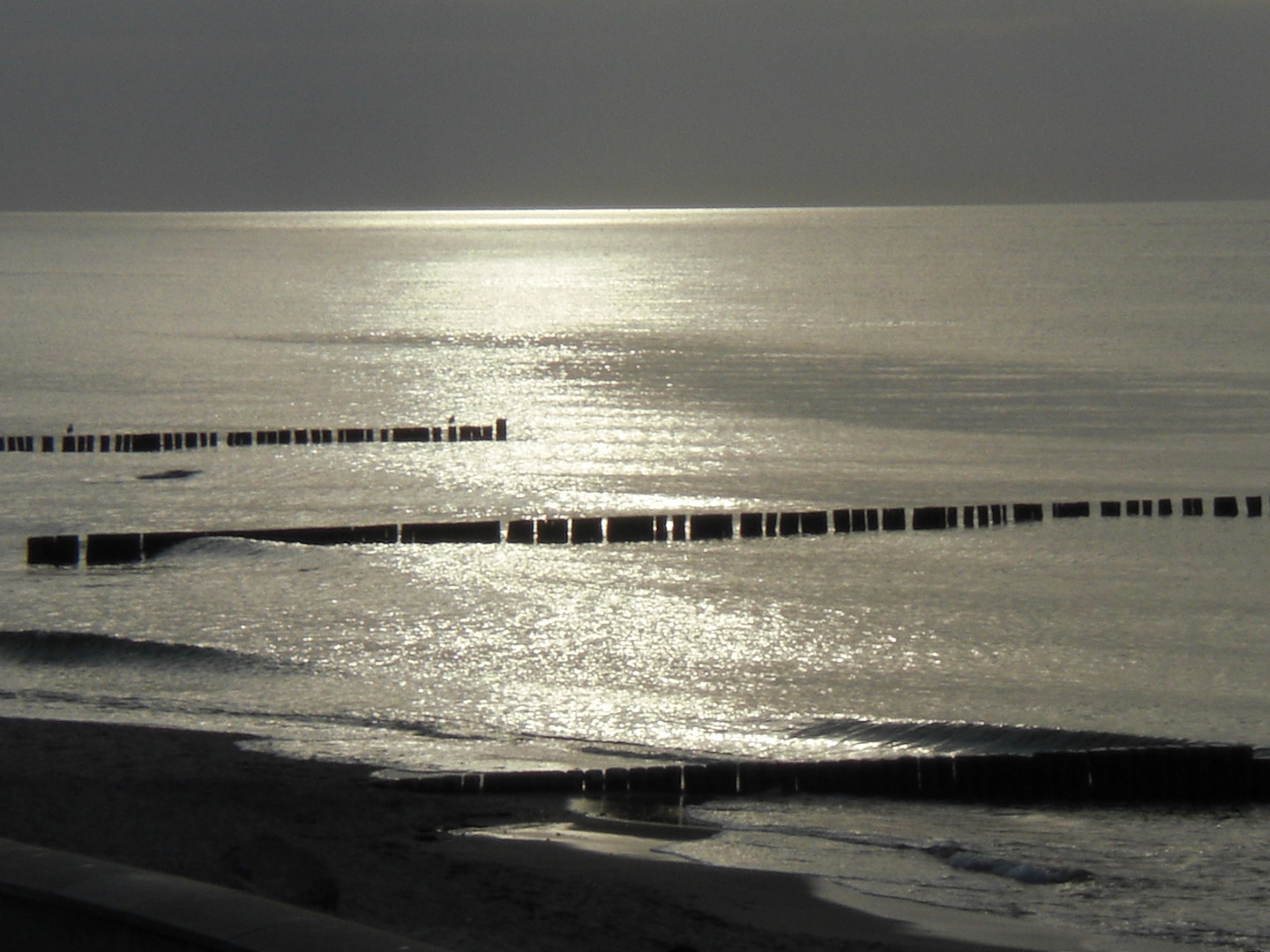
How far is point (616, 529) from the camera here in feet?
100

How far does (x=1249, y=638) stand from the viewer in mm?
23953

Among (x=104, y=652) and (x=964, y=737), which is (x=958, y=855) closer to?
(x=964, y=737)

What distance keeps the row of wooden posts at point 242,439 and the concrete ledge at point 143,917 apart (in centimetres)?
3929

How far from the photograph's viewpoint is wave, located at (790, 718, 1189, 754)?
17516mm

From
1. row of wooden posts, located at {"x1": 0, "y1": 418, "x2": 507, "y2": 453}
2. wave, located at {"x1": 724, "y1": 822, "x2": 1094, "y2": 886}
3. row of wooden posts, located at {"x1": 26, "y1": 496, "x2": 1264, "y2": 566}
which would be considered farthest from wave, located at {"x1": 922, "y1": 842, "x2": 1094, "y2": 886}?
row of wooden posts, located at {"x1": 0, "y1": 418, "x2": 507, "y2": 453}

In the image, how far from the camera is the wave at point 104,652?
2092cm

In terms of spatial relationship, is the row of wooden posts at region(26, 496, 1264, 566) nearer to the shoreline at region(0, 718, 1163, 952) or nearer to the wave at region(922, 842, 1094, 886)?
the shoreline at region(0, 718, 1163, 952)

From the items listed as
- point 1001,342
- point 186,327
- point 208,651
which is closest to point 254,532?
point 208,651

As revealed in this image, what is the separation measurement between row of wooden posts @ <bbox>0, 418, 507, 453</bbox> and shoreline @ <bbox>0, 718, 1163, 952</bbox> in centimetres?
3115

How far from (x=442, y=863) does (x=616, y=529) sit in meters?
19.0

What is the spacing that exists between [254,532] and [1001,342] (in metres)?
65.0

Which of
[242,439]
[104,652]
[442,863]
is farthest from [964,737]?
[242,439]

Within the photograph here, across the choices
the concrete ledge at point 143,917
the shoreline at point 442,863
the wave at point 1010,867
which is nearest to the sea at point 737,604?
the wave at point 1010,867

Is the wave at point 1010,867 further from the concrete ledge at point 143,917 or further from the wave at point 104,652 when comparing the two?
the wave at point 104,652
